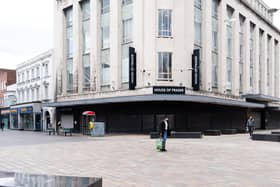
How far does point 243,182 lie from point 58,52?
112 feet

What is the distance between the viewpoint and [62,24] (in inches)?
1529

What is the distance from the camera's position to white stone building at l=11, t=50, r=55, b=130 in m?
42.7

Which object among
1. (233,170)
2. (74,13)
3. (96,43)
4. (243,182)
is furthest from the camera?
(74,13)

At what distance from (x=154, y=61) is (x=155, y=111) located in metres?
4.59

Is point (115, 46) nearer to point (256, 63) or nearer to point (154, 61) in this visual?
point (154, 61)

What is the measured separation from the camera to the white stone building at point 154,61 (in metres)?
29.3

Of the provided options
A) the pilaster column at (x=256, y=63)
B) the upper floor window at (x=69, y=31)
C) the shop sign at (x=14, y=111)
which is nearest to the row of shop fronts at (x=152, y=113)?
the pilaster column at (x=256, y=63)

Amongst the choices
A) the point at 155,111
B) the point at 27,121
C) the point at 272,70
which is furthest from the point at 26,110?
the point at 272,70

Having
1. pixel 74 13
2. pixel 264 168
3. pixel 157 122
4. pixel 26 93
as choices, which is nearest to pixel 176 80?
pixel 157 122

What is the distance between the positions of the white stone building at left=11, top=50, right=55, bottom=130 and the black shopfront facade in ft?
29.0

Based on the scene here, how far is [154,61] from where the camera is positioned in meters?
29.1

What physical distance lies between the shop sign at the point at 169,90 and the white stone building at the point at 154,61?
88 millimetres

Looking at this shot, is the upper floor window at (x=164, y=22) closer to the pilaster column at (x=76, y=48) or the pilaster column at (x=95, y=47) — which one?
the pilaster column at (x=95, y=47)

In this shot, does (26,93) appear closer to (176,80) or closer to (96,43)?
(96,43)
